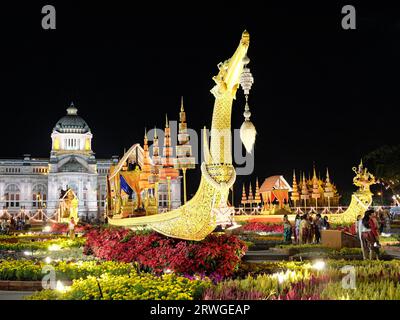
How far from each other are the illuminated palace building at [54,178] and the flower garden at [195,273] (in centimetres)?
8319

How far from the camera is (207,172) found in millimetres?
11523

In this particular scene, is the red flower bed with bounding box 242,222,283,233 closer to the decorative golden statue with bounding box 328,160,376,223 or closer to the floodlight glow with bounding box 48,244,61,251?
the decorative golden statue with bounding box 328,160,376,223

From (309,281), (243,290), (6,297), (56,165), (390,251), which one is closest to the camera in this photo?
(243,290)

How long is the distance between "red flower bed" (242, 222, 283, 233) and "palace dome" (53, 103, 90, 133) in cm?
8016

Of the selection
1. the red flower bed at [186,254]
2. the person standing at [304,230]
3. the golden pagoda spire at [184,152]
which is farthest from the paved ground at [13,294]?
the person standing at [304,230]

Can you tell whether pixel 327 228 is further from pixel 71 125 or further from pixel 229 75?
pixel 71 125

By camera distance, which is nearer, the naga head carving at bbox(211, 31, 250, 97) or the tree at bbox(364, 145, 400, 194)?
the naga head carving at bbox(211, 31, 250, 97)

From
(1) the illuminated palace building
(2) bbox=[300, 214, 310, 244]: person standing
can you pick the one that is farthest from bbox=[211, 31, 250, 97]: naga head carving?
(1) the illuminated palace building

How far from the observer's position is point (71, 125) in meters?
109

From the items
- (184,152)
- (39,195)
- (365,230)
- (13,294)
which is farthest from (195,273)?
(39,195)

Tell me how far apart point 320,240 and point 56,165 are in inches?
3396

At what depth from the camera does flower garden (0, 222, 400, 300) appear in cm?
820
